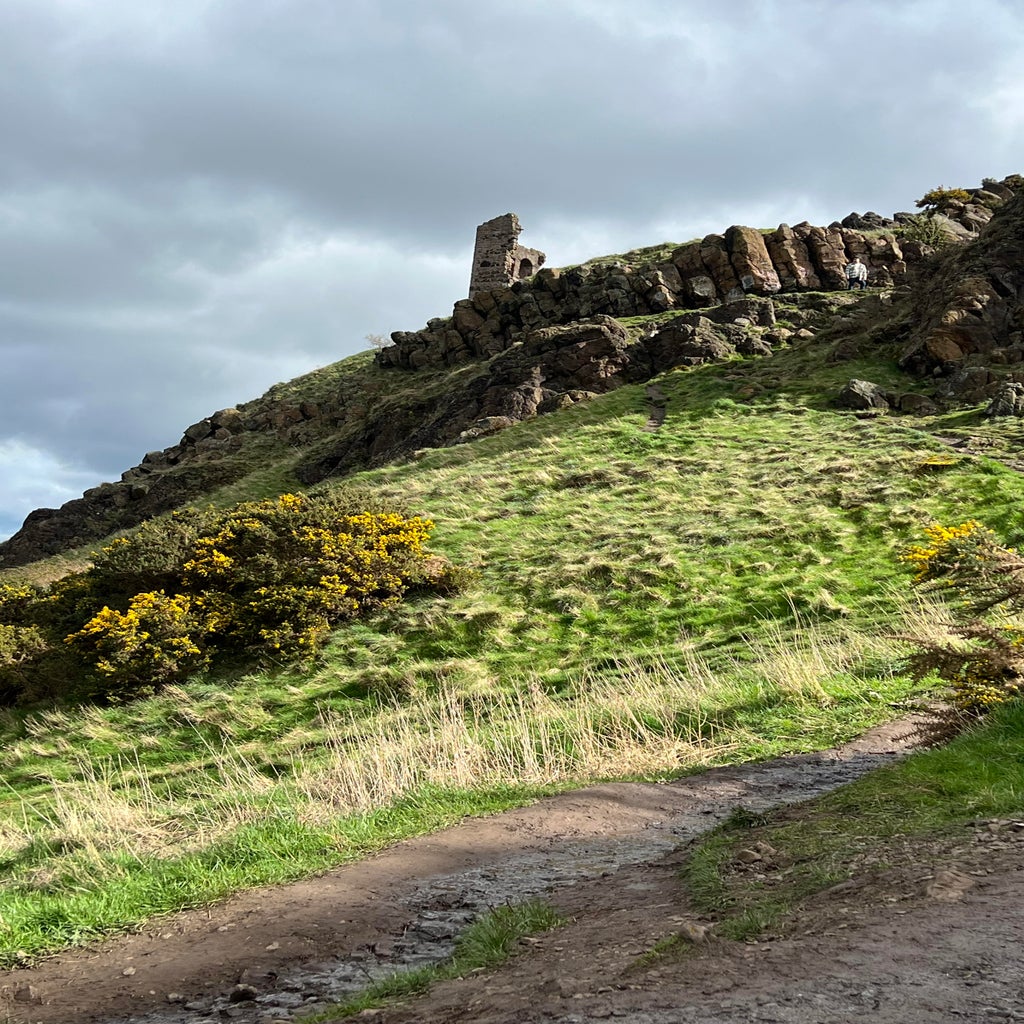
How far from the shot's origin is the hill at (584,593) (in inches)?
333

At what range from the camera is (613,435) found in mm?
32781

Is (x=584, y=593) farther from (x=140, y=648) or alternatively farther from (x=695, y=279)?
(x=695, y=279)

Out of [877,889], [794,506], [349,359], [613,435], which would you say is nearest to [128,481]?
[349,359]

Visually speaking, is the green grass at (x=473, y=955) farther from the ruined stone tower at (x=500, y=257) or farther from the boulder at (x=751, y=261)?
the ruined stone tower at (x=500, y=257)

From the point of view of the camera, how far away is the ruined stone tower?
203ft

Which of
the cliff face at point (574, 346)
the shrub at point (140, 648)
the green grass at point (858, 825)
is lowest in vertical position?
the green grass at point (858, 825)

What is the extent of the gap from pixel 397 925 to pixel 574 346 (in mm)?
38260

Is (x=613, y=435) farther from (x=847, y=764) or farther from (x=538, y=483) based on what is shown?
(x=847, y=764)

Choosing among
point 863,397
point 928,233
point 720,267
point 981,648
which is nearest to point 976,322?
point 863,397

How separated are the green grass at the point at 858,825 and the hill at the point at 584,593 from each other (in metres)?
2.82

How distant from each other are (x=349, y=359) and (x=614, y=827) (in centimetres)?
6765

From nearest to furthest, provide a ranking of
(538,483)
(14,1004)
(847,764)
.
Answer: (14,1004)
(847,764)
(538,483)

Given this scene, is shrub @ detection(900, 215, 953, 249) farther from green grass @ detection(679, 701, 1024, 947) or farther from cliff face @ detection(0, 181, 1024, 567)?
green grass @ detection(679, 701, 1024, 947)

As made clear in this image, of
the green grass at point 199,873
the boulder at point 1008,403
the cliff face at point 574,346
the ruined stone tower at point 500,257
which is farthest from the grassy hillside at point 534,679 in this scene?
the ruined stone tower at point 500,257
